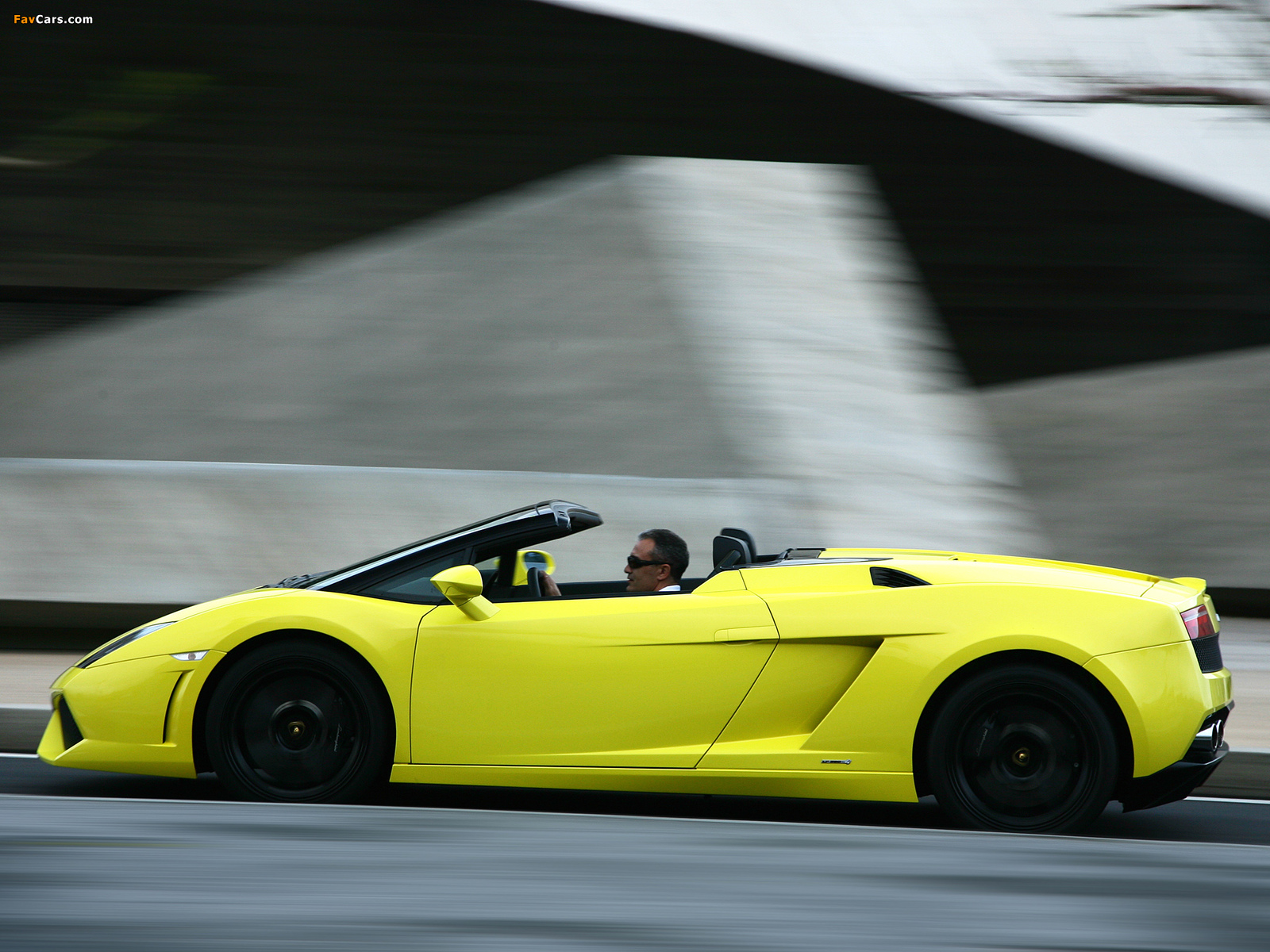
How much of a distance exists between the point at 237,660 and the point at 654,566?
5.22 ft

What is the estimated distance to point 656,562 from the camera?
5.07m

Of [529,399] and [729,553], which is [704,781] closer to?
[729,553]

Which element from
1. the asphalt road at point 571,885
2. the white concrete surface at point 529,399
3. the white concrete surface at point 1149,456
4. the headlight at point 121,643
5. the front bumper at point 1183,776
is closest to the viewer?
the asphalt road at point 571,885

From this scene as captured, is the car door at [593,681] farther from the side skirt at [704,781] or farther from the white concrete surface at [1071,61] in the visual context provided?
the white concrete surface at [1071,61]

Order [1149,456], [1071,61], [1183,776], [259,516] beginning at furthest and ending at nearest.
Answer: [1071,61]
[1149,456]
[259,516]
[1183,776]

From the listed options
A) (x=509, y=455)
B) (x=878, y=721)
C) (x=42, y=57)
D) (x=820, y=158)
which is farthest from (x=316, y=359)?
(x=878, y=721)

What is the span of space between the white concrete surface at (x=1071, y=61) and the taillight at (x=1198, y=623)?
9.28 m

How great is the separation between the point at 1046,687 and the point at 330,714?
Answer: 2.54 m

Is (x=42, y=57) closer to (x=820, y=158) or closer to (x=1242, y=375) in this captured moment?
(x=820, y=158)

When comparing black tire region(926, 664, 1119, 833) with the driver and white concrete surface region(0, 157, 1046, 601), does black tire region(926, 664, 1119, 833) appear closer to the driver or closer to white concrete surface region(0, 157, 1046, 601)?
the driver

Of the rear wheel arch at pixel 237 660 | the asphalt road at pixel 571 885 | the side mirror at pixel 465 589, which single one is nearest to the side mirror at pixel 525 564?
the side mirror at pixel 465 589

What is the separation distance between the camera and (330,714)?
15.7ft

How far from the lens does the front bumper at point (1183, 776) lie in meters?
4.46

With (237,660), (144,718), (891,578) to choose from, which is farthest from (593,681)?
(144,718)
